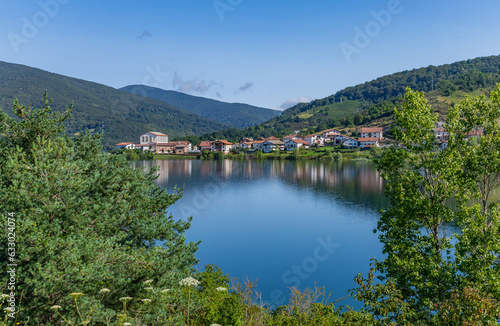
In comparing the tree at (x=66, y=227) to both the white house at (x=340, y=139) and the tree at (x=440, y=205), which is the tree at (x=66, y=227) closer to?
the tree at (x=440, y=205)

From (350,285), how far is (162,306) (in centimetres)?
1403

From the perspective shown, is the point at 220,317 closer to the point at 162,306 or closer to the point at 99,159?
the point at 162,306

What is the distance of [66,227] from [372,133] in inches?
4704

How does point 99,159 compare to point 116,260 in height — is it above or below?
above

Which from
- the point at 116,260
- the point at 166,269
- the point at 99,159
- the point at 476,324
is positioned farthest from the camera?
the point at 99,159

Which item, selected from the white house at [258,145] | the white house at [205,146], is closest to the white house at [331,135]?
the white house at [258,145]

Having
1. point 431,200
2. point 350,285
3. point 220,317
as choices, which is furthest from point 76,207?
point 350,285

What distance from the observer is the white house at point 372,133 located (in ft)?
375

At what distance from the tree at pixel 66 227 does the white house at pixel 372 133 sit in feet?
380

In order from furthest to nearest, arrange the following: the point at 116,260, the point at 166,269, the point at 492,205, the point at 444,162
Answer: the point at 444,162 → the point at 492,205 → the point at 166,269 → the point at 116,260

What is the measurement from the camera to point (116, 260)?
659 cm

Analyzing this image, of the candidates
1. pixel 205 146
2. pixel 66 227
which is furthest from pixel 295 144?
pixel 66 227

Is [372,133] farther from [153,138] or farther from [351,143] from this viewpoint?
[153,138]

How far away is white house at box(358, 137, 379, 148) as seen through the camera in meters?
106
